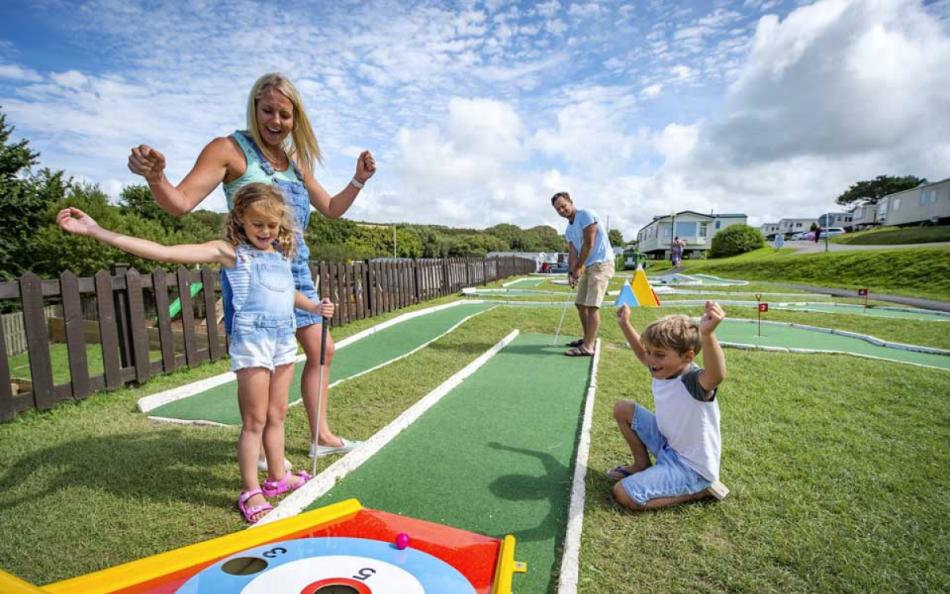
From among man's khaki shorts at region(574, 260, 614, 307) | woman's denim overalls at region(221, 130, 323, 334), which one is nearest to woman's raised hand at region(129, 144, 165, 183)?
woman's denim overalls at region(221, 130, 323, 334)

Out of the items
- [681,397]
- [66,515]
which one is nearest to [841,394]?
[681,397]

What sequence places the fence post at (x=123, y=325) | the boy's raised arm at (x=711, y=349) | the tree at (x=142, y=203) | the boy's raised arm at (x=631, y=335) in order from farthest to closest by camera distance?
1. the tree at (x=142, y=203)
2. the fence post at (x=123, y=325)
3. the boy's raised arm at (x=631, y=335)
4. the boy's raised arm at (x=711, y=349)

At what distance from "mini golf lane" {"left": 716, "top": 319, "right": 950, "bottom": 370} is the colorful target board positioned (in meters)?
6.50

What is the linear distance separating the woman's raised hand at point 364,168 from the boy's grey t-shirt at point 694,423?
2172mm

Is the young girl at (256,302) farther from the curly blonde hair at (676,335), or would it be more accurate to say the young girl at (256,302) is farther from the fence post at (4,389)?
the fence post at (4,389)

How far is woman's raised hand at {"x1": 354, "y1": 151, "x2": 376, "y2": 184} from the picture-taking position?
2.88 m

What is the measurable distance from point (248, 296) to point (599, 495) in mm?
2186

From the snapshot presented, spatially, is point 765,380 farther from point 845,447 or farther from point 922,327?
point 922,327

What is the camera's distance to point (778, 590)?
1.91m

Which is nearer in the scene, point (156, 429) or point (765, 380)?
point (156, 429)

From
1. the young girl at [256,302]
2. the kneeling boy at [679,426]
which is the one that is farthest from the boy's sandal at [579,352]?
the young girl at [256,302]

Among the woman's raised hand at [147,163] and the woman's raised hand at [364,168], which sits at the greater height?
the woman's raised hand at [364,168]

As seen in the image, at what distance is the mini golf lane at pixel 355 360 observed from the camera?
4.17 meters

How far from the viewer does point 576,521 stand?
234 centimetres
